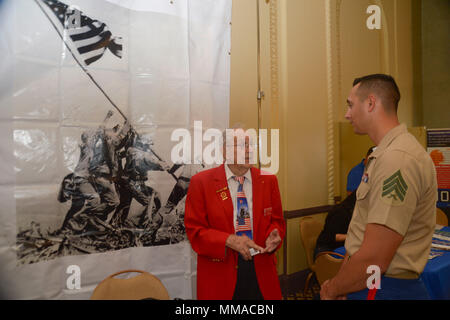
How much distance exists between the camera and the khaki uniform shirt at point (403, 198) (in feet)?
3.61

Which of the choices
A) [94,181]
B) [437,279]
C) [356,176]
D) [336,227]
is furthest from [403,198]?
[356,176]

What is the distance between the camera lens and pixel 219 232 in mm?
1767

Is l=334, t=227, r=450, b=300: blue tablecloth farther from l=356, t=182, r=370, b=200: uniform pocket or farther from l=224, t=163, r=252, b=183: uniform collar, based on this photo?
l=224, t=163, r=252, b=183: uniform collar

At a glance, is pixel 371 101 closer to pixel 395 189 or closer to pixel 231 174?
pixel 395 189

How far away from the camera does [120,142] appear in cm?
193

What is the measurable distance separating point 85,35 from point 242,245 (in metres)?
1.62

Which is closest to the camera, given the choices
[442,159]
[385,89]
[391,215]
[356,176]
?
[391,215]

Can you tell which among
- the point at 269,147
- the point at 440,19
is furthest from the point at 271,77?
the point at 440,19

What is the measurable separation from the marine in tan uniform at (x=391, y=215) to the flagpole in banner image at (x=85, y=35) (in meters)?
1.60

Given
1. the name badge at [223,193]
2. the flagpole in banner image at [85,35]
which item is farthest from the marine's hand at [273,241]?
the flagpole in banner image at [85,35]

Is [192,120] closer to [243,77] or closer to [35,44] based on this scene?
[243,77]

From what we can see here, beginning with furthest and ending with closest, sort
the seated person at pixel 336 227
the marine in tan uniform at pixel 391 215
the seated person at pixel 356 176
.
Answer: the seated person at pixel 356 176
the seated person at pixel 336 227
the marine in tan uniform at pixel 391 215

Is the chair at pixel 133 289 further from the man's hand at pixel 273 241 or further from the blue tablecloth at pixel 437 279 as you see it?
the blue tablecloth at pixel 437 279

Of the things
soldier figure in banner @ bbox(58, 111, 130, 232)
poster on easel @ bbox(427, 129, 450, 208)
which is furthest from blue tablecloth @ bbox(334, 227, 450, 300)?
poster on easel @ bbox(427, 129, 450, 208)
